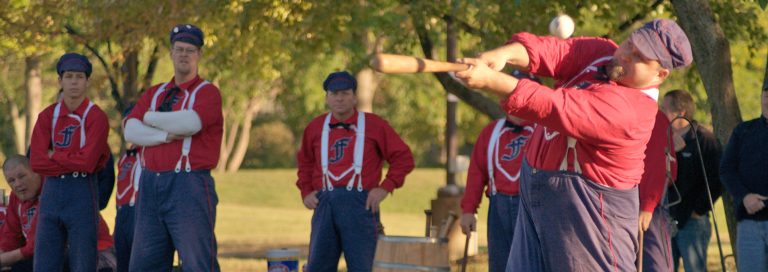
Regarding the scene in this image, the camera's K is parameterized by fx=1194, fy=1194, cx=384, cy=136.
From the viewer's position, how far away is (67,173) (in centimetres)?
890

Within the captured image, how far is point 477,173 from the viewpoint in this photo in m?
9.41

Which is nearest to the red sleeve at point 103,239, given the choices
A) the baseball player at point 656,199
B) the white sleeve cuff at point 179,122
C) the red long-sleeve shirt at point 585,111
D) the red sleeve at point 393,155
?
the white sleeve cuff at point 179,122

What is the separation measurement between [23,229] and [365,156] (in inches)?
114

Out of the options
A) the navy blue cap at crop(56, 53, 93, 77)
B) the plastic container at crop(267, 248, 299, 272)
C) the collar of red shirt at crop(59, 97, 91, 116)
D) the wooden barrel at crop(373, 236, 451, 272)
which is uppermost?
the navy blue cap at crop(56, 53, 93, 77)

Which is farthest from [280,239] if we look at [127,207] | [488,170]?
[488,170]

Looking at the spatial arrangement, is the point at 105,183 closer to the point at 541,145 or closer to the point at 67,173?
the point at 67,173

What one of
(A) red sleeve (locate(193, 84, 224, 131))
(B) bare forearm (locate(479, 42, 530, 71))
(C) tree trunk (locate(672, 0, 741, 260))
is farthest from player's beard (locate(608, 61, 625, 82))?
(C) tree trunk (locate(672, 0, 741, 260))

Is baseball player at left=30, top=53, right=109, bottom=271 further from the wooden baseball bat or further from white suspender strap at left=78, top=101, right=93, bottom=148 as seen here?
the wooden baseball bat

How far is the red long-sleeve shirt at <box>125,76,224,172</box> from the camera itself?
8008 mm

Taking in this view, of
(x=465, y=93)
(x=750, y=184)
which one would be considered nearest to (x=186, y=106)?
(x=750, y=184)

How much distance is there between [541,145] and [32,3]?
9.25 m

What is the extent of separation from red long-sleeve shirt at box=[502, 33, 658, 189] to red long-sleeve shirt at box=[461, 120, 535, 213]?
3345 millimetres

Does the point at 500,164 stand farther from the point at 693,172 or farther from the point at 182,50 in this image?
the point at 182,50

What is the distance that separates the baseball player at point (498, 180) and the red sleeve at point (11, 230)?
3703 millimetres
